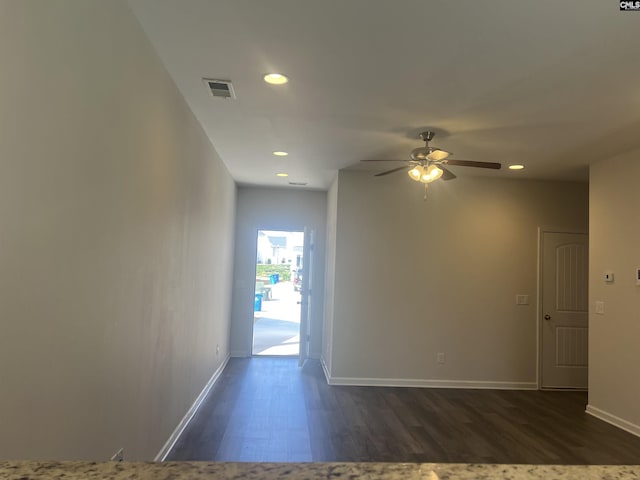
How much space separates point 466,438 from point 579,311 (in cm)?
299

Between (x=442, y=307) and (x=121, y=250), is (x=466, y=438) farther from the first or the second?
(x=121, y=250)

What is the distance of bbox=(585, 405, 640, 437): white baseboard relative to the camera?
12.6 feet

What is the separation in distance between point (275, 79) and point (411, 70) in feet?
2.89

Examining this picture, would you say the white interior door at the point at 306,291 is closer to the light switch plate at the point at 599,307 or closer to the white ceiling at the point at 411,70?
the white ceiling at the point at 411,70

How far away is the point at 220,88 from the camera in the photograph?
2.96m

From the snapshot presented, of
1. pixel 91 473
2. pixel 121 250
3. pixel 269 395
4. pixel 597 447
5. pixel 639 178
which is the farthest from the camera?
pixel 269 395

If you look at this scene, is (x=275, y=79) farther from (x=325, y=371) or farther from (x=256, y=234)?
(x=256, y=234)

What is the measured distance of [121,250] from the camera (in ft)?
6.75

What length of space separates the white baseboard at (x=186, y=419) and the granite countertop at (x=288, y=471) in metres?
2.36

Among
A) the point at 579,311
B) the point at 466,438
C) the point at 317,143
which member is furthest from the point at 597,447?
the point at 317,143

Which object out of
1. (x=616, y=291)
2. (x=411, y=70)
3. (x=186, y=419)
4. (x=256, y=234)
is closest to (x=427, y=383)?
(x=616, y=291)

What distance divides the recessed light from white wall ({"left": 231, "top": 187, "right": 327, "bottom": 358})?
4128mm

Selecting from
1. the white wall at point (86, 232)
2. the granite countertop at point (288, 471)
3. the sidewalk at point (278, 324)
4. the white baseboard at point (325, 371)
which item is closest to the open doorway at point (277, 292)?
the sidewalk at point (278, 324)

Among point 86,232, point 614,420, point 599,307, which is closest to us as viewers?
point 86,232
